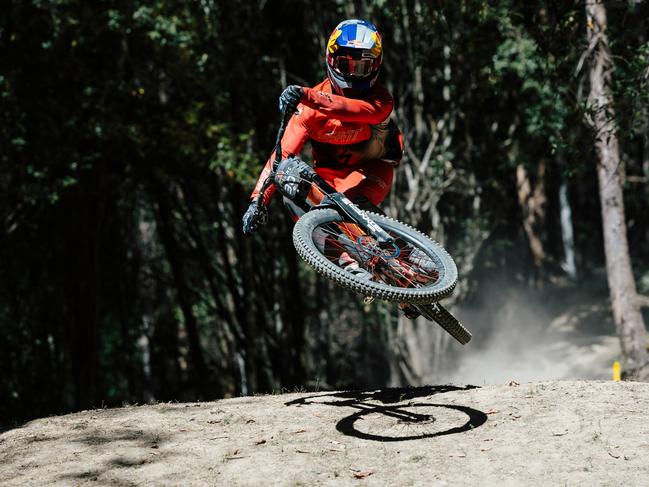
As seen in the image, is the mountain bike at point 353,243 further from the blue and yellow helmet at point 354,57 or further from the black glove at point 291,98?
the blue and yellow helmet at point 354,57

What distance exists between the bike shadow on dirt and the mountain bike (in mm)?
927

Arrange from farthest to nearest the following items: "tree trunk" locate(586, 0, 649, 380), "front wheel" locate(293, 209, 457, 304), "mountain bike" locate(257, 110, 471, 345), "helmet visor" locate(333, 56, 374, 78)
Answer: "tree trunk" locate(586, 0, 649, 380) < "helmet visor" locate(333, 56, 374, 78) < "mountain bike" locate(257, 110, 471, 345) < "front wheel" locate(293, 209, 457, 304)

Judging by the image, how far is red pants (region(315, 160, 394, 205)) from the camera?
295 inches

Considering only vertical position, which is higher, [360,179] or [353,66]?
[353,66]

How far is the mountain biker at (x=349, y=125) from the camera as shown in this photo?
681 centimetres

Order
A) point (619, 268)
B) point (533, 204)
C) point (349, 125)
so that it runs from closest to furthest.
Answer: point (349, 125) < point (619, 268) < point (533, 204)

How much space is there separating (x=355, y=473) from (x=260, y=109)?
564 inches

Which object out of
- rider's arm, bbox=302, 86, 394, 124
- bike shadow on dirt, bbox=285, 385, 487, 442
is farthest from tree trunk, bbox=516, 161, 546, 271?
rider's arm, bbox=302, 86, 394, 124

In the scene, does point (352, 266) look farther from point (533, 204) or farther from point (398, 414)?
point (533, 204)

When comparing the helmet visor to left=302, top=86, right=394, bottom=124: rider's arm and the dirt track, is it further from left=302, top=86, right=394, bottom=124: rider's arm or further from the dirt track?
the dirt track

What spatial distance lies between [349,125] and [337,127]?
4.2 inches

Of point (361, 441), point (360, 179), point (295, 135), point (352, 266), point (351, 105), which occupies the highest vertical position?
point (351, 105)

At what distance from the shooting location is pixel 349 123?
23.8 ft

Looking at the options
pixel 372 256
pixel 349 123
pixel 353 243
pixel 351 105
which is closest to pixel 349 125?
pixel 349 123
